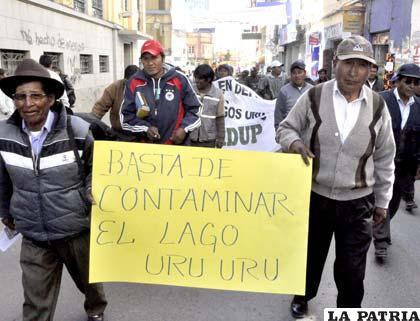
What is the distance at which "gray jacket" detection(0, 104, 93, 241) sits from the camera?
246 centimetres

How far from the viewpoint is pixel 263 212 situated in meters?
2.73

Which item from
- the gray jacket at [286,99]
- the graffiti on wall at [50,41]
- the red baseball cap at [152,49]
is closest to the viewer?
the red baseball cap at [152,49]

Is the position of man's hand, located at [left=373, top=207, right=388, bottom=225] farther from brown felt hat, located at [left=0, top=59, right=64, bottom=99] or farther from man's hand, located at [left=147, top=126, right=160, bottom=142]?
brown felt hat, located at [left=0, top=59, right=64, bottom=99]

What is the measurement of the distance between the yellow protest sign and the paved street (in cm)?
62

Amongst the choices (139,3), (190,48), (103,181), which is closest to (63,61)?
(103,181)

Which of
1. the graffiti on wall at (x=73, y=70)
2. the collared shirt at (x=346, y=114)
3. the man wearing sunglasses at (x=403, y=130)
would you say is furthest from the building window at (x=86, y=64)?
the collared shirt at (x=346, y=114)

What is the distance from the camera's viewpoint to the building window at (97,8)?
64.6ft

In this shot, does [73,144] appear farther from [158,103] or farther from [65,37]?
[65,37]

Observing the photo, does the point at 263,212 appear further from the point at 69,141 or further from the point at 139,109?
the point at 139,109

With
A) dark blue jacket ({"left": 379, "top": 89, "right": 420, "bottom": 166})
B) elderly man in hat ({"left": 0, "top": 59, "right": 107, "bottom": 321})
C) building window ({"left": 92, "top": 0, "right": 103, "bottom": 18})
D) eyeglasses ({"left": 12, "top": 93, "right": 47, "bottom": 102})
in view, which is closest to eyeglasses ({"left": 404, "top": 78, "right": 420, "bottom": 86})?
dark blue jacket ({"left": 379, "top": 89, "right": 420, "bottom": 166})

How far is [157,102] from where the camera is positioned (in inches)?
145

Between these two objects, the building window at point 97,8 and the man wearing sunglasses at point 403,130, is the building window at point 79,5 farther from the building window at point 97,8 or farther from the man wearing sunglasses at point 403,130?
the man wearing sunglasses at point 403,130

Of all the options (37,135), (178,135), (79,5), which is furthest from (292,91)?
(79,5)

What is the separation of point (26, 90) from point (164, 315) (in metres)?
1.81
